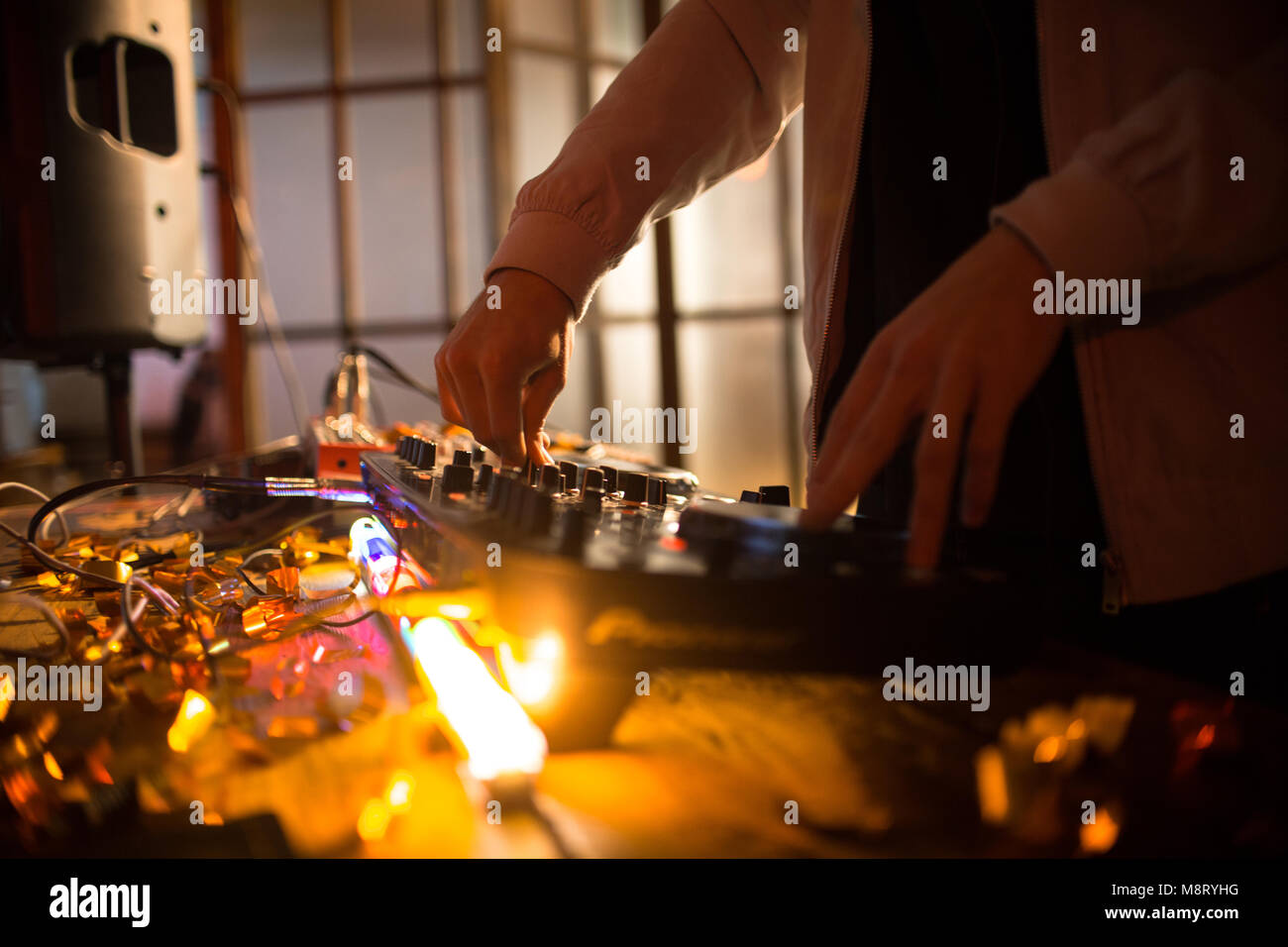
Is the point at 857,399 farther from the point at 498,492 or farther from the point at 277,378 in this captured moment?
the point at 277,378

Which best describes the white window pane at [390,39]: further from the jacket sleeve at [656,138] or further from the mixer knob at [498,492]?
the mixer knob at [498,492]

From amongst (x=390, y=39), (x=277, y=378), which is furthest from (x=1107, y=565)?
(x=390, y=39)

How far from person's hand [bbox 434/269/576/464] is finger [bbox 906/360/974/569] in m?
0.28

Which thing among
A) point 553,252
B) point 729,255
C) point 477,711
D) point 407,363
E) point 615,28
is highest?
point 615,28

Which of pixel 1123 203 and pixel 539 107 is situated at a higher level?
pixel 539 107

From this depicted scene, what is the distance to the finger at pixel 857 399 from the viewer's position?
32 centimetres

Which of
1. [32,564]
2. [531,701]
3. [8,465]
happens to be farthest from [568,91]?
[531,701]

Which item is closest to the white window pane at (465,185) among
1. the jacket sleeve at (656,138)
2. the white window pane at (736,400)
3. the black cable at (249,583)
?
the white window pane at (736,400)

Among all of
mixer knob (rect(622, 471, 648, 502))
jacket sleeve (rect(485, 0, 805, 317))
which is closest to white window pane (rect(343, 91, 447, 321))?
jacket sleeve (rect(485, 0, 805, 317))

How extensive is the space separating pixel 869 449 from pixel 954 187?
365 mm

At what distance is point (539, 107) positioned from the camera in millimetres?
3600

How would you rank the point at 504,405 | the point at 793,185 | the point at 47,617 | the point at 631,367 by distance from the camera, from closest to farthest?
the point at 47,617 < the point at 504,405 < the point at 793,185 < the point at 631,367

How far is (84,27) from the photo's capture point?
971mm
